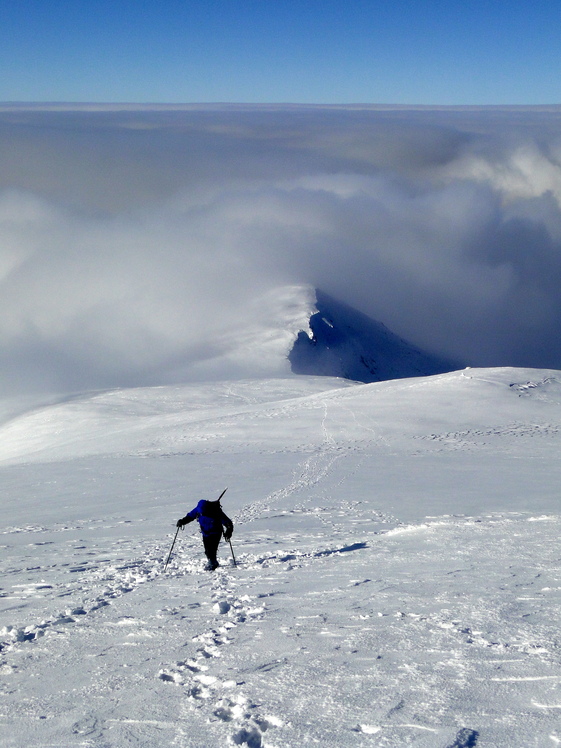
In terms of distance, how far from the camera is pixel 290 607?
284 inches

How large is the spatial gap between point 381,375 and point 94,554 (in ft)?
412

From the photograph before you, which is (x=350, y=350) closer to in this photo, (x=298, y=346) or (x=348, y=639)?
(x=298, y=346)

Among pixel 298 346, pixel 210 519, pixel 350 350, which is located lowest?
pixel 210 519

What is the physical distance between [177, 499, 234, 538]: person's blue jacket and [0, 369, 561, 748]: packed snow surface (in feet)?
1.95

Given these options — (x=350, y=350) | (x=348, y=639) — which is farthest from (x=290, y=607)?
(x=350, y=350)

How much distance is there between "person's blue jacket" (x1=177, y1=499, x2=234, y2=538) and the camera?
368 inches

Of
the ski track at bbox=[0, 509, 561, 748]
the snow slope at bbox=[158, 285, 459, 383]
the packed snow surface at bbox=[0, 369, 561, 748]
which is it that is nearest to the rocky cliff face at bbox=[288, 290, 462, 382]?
the snow slope at bbox=[158, 285, 459, 383]

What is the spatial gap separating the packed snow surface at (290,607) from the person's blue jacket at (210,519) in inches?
23.4

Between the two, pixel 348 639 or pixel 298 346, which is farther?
pixel 298 346

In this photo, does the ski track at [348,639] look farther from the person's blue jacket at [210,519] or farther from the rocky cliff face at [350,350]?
the rocky cliff face at [350,350]

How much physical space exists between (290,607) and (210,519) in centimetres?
252

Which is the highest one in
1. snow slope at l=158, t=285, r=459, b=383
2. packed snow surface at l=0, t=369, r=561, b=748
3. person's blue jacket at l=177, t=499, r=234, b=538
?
snow slope at l=158, t=285, r=459, b=383

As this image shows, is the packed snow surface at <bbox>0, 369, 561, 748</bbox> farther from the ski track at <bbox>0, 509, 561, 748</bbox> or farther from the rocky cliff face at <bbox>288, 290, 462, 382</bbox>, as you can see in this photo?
the rocky cliff face at <bbox>288, 290, 462, 382</bbox>

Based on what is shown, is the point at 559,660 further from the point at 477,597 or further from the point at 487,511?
the point at 487,511
